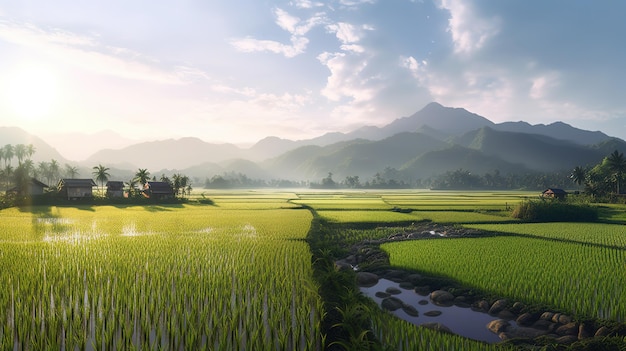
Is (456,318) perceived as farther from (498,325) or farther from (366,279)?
(366,279)

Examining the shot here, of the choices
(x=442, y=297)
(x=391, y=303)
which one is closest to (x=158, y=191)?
(x=391, y=303)

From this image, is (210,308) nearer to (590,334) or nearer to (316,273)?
(316,273)

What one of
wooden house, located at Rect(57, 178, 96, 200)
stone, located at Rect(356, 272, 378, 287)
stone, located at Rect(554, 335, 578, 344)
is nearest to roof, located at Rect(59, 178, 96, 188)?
wooden house, located at Rect(57, 178, 96, 200)

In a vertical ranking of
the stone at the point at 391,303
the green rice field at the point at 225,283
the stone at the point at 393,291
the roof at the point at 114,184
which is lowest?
the stone at the point at 393,291

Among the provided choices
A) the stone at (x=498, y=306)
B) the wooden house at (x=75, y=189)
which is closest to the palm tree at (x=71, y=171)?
the wooden house at (x=75, y=189)

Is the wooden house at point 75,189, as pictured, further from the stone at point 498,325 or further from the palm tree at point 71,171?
the stone at point 498,325

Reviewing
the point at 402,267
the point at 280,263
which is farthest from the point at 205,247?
the point at 402,267
